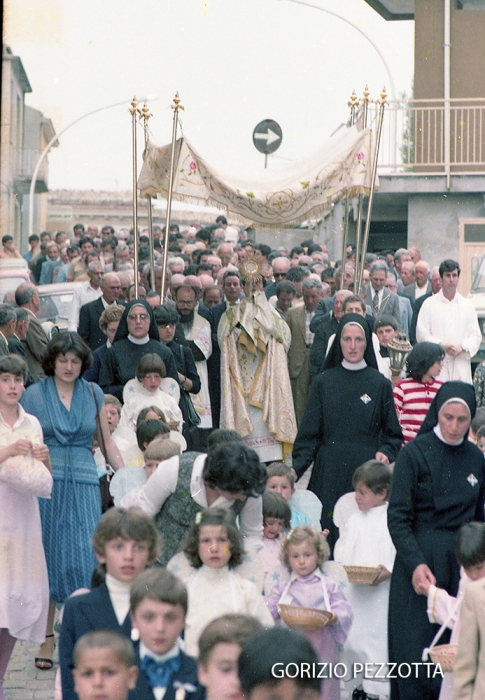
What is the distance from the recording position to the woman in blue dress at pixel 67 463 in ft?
24.3

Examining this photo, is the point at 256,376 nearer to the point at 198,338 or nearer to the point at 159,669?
the point at 198,338

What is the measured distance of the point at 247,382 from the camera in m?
11.8

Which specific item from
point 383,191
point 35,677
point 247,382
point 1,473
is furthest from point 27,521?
point 383,191

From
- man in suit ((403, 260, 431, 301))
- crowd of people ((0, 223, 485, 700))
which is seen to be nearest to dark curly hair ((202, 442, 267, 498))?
crowd of people ((0, 223, 485, 700))

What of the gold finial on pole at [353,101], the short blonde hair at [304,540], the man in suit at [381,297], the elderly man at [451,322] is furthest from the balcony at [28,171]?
the short blonde hair at [304,540]

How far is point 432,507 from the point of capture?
6234mm

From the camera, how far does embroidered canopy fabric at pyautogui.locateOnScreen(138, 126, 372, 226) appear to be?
39.0 feet

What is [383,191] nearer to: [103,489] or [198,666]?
[103,489]

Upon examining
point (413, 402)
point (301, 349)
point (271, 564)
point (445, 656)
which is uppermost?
point (301, 349)

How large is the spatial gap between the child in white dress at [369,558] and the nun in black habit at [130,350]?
9.27ft

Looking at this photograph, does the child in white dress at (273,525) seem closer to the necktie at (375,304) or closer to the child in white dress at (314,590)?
the child in white dress at (314,590)

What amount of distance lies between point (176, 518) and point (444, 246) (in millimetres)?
18160

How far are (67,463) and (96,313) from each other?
174 inches

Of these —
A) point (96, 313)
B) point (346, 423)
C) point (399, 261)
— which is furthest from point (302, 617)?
point (399, 261)
